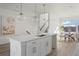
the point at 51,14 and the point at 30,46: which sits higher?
the point at 51,14

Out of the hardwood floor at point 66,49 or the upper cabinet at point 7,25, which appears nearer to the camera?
the upper cabinet at point 7,25

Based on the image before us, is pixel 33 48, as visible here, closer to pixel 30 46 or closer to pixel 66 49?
pixel 30 46

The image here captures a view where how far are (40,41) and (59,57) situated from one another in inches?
20.1

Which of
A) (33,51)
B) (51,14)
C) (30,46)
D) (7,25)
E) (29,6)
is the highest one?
(29,6)

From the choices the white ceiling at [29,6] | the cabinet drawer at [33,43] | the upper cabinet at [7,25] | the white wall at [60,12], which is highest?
the white ceiling at [29,6]

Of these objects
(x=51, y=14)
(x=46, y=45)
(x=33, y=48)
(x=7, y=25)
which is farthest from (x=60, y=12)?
(x=7, y=25)

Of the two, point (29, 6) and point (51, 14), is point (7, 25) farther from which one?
point (51, 14)

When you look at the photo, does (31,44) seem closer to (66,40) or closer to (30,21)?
(30,21)

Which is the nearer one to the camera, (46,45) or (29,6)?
(29,6)

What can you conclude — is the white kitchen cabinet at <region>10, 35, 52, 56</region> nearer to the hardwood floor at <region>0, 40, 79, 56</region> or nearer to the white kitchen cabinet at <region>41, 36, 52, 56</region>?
the white kitchen cabinet at <region>41, 36, 52, 56</region>

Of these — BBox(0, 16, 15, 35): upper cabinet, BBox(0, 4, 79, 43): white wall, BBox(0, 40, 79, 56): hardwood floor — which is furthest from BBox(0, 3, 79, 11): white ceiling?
BBox(0, 40, 79, 56): hardwood floor

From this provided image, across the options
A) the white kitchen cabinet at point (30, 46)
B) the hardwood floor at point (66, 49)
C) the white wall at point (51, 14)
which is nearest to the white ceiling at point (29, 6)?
the white wall at point (51, 14)

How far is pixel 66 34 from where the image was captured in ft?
7.14

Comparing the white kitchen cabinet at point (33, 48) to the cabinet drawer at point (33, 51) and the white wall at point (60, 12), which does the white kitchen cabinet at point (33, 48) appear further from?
the white wall at point (60, 12)
